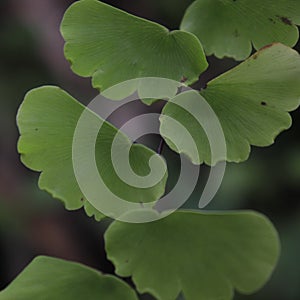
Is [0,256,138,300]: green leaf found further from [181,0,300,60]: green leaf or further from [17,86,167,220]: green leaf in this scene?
[181,0,300,60]: green leaf

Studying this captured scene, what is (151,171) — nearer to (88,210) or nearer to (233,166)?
(88,210)

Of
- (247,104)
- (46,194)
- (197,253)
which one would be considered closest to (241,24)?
(247,104)

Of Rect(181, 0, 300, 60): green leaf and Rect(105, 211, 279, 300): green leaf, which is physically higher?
Rect(181, 0, 300, 60): green leaf

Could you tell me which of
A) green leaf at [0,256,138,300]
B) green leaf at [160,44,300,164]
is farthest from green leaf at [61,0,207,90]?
green leaf at [0,256,138,300]

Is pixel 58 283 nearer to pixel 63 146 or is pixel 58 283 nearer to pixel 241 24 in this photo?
pixel 63 146

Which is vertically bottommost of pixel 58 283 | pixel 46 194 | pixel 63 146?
pixel 46 194

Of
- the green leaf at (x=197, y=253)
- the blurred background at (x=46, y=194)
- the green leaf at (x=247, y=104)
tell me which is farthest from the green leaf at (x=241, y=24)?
the blurred background at (x=46, y=194)
